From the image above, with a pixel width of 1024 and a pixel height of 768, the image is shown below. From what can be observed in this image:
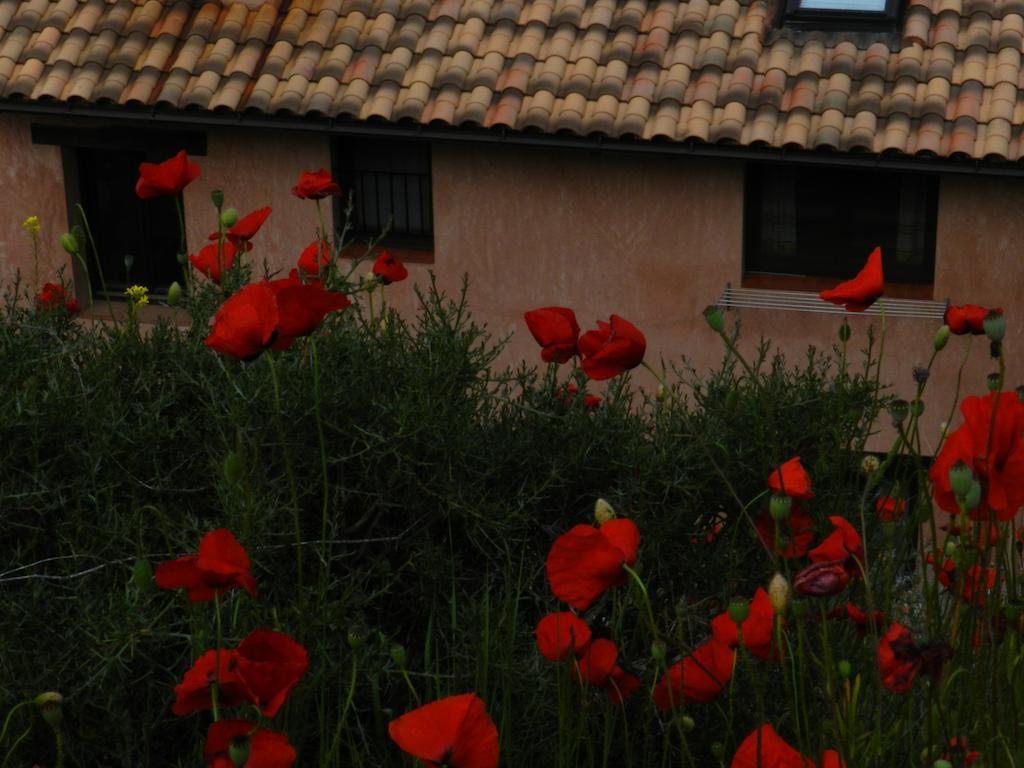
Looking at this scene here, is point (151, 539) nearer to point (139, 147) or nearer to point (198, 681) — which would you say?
point (198, 681)

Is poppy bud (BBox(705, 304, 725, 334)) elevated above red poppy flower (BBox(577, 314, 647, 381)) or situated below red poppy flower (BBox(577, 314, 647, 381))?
above

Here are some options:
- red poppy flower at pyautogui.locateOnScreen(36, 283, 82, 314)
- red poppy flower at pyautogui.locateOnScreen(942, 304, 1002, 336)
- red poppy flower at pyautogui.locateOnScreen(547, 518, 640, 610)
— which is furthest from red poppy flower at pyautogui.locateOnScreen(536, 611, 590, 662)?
red poppy flower at pyautogui.locateOnScreen(36, 283, 82, 314)

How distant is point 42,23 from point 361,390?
7.04 meters

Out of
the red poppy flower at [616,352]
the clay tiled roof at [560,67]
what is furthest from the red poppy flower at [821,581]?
the clay tiled roof at [560,67]

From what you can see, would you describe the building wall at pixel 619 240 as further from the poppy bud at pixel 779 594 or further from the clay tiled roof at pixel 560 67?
the poppy bud at pixel 779 594

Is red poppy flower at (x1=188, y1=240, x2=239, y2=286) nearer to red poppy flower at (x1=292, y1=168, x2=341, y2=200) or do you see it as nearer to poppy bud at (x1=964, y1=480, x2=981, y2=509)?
red poppy flower at (x1=292, y1=168, x2=341, y2=200)

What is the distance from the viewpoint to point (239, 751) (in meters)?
2.45

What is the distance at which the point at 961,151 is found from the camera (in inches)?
342

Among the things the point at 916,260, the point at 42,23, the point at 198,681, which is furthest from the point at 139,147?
the point at 198,681

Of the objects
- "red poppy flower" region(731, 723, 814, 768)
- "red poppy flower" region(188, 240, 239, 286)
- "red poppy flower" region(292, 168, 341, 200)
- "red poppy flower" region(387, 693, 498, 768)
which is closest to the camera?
"red poppy flower" region(387, 693, 498, 768)

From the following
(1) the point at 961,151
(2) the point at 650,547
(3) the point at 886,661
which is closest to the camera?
(3) the point at 886,661

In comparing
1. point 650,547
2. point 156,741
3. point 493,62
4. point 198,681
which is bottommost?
point 156,741

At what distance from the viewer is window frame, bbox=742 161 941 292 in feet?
31.5

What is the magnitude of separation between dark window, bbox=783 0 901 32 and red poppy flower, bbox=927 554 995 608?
679 centimetres
